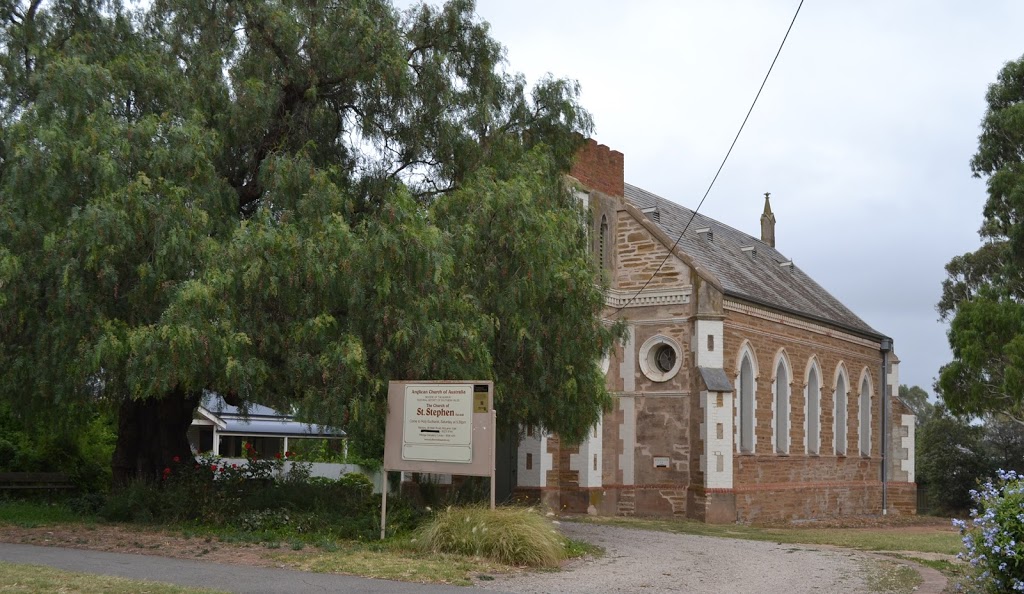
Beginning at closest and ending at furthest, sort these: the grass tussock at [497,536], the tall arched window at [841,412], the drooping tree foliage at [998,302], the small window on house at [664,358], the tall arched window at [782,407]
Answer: the grass tussock at [497,536] < the drooping tree foliage at [998,302] < the small window on house at [664,358] < the tall arched window at [782,407] < the tall arched window at [841,412]

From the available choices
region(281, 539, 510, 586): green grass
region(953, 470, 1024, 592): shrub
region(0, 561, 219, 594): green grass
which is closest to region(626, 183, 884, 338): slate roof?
region(281, 539, 510, 586): green grass

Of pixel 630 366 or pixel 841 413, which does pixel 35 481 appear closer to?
pixel 630 366

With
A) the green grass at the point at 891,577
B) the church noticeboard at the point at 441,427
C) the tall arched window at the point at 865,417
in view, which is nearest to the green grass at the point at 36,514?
the church noticeboard at the point at 441,427

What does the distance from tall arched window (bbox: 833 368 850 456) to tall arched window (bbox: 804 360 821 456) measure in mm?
1788

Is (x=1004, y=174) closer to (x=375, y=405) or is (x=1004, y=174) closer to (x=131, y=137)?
(x=375, y=405)

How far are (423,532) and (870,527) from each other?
18006 millimetres

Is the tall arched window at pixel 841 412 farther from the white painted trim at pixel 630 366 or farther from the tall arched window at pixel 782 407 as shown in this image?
the white painted trim at pixel 630 366

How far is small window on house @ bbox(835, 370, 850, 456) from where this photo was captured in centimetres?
3331

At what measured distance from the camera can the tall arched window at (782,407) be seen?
97.5 feet

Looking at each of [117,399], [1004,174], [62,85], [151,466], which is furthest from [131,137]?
[1004,174]

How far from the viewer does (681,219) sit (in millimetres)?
33188

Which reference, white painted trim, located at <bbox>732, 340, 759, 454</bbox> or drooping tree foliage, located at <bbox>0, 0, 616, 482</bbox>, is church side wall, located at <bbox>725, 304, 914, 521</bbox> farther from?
drooping tree foliage, located at <bbox>0, 0, 616, 482</bbox>

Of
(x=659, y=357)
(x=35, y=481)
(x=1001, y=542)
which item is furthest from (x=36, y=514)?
(x=659, y=357)

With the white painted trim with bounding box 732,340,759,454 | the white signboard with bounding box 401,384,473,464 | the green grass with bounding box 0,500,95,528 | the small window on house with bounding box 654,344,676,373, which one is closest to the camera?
the white signboard with bounding box 401,384,473,464
